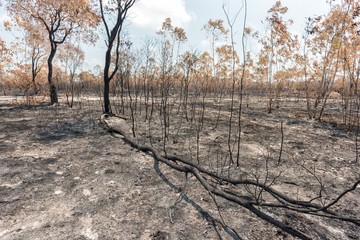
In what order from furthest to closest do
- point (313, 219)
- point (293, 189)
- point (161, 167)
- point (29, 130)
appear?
point (29, 130), point (161, 167), point (293, 189), point (313, 219)

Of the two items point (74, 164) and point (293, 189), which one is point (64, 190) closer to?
point (74, 164)

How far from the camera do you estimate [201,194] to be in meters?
2.99

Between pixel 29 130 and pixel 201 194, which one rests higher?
pixel 29 130

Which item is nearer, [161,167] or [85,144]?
[161,167]

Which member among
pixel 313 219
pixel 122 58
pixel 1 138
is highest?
pixel 122 58

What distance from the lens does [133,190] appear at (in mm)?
3072

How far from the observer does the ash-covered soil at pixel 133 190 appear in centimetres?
221

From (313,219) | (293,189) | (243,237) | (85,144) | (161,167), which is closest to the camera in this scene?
(243,237)

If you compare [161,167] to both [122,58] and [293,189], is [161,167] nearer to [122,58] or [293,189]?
[293,189]

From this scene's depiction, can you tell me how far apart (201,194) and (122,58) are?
8.15 metres

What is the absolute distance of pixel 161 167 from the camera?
400 cm

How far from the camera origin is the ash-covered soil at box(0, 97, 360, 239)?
7.24ft

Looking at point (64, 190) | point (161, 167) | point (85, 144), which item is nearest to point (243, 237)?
point (161, 167)

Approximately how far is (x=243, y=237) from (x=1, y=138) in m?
7.25
